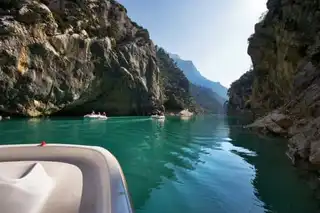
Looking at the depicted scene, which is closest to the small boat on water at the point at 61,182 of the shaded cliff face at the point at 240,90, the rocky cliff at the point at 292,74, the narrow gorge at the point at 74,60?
the rocky cliff at the point at 292,74

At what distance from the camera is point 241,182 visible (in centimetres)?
752

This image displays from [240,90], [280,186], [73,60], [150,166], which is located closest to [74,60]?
[73,60]

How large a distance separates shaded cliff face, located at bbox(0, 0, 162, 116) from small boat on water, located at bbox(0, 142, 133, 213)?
33418 mm

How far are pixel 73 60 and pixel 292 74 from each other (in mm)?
31827

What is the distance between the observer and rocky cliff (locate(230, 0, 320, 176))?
10.0m

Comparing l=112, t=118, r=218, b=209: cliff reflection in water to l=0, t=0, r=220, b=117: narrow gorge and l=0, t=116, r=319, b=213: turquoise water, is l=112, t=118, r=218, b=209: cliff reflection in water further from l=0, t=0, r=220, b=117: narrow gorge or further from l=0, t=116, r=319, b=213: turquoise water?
l=0, t=0, r=220, b=117: narrow gorge

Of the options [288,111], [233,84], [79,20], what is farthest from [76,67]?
[233,84]

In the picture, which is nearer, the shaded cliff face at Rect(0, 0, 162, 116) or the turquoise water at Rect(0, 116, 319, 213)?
the turquoise water at Rect(0, 116, 319, 213)

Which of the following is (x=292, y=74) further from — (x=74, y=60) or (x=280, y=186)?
Result: (x=74, y=60)

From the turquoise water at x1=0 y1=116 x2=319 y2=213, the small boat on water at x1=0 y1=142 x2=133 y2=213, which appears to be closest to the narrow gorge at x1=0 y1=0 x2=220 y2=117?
the turquoise water at x1=0 y1=116 x2=319 y2=213

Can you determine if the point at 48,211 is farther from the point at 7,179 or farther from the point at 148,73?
the point at 148,73

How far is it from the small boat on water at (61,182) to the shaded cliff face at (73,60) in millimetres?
33418

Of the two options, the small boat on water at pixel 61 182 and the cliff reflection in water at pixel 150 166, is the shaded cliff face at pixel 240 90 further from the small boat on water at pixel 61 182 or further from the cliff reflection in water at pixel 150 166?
the small boat on water at pixel 61 182

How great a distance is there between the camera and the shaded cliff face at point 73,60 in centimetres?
3291
